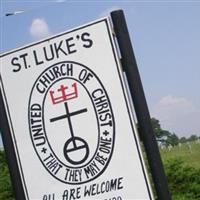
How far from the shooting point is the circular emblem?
5.82 feet

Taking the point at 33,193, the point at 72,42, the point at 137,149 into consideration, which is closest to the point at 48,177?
the point at 33,193

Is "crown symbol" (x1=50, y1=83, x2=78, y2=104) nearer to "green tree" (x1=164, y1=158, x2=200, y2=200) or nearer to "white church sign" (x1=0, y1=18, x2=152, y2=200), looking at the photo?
"white church sign" (x1=0, y1=18, x2=152, y2=200)

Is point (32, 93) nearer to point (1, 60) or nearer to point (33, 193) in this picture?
point (1, 60)

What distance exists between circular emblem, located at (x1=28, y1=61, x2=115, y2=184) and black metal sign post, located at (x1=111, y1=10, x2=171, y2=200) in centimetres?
10

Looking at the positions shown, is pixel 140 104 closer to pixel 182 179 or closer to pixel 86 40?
pixel 86 40

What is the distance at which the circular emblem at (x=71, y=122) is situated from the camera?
177 cm

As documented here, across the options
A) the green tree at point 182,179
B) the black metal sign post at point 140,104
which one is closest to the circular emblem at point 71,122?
the black metal sign post at point 140,104

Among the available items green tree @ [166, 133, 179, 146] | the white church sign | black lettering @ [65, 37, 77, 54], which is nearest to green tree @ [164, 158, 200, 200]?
green tree @ [166, 133, 179, 146]

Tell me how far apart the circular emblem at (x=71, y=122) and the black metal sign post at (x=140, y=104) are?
0.10 meters

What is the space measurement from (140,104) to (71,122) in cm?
25

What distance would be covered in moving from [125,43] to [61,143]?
43cm

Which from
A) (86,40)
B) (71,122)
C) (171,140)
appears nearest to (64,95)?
(71,122)

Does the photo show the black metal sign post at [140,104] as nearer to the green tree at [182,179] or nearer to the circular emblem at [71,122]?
the circular emblem at [71,122]

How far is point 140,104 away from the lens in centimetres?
179
